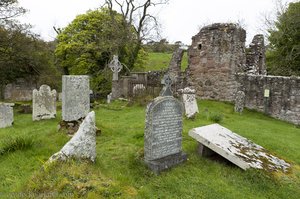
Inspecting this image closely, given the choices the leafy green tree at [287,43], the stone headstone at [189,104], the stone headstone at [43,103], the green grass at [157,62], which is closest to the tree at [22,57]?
the stone headstone at [43,103]

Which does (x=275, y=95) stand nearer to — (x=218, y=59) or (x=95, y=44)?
(x=218, y=59)

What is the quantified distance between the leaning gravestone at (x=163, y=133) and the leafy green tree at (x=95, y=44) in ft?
56.4

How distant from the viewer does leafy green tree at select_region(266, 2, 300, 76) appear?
904 inches

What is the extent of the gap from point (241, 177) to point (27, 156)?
452 cm

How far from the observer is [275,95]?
537 inches

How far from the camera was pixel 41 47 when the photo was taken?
23.9m

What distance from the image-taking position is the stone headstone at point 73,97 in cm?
814

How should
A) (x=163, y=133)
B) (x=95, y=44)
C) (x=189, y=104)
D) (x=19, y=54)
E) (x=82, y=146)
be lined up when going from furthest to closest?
1. (x=95, y=44)
2. (x=19, y=54)
3. (x=189, y=104)
4. (x=163, y=133)
5. (x=82, y=146)

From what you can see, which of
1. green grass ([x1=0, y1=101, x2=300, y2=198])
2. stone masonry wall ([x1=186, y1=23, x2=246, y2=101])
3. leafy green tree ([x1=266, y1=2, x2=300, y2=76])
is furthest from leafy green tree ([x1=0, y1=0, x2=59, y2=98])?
leafy green tree ([x1=266, y1=2, x2=300, y2=76])

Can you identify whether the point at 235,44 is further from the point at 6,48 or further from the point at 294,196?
the point at 6,48

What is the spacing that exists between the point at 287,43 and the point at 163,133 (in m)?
22.8

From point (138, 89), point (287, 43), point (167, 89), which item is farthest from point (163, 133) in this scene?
Answer: point (287, 43)

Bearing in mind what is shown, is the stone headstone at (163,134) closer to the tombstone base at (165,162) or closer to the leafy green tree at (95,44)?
the tombstone base at (165,162)

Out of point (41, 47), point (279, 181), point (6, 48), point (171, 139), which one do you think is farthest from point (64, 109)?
point (41, 47)
